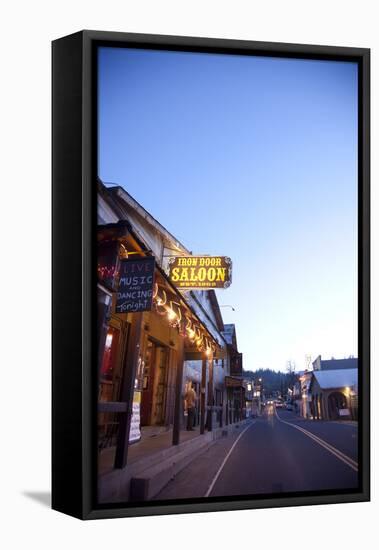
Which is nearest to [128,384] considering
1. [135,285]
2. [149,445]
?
[149,445]

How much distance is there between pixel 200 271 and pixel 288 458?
5.97ft

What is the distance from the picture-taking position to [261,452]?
345 inches

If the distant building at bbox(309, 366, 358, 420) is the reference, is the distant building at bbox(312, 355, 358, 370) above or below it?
above

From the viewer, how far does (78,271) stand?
801 centimetres

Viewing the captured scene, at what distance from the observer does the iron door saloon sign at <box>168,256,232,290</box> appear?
8.46 meters

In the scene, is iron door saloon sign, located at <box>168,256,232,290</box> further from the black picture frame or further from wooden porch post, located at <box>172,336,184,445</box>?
the black picture frame

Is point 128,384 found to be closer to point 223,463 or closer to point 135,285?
point 135,285

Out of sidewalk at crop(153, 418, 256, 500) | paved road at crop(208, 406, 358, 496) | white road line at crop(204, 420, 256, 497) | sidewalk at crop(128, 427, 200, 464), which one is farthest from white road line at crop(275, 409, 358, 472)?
sidewalk at crop(128, 427, 200, 464)

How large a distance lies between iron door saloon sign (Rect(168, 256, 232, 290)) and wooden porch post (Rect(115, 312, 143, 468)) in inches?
18.5

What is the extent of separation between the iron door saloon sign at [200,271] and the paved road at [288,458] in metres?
1.33

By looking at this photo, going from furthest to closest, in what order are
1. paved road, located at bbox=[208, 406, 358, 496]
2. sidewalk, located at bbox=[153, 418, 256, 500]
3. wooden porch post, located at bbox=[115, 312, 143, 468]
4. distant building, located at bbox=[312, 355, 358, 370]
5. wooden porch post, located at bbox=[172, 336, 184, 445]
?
1. distant building, located at bbox=[312, 355, 358, 370]
2. wooden porch post, located at bbox=[172, 336, 184, 445]
3. paved road, located at bbox=[208, 406, 358, 496]
4. sidewalk, located at bbox=[153, 418, 256, 500]
5. wooden porch post, located at bbox=[115, 312, 143, 468]

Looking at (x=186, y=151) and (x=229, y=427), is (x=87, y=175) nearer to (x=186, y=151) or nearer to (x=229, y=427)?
(x=186, y=151)

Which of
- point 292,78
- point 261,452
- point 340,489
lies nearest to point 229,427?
point 261,452

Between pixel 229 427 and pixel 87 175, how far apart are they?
2618 mm
